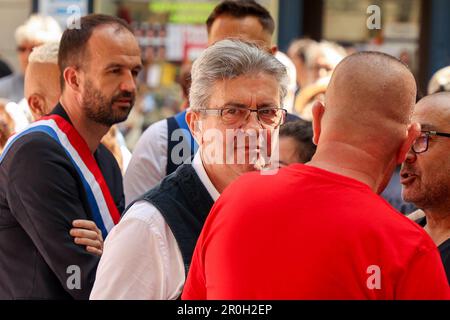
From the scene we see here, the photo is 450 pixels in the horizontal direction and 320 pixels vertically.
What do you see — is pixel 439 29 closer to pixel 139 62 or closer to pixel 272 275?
pixel 139 62

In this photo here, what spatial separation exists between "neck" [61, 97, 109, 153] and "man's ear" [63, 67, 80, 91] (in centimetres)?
7

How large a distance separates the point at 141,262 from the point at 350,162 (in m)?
0.69

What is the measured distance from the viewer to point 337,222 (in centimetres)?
243

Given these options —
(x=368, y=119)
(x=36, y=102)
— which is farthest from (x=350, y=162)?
(x=36, y=102)

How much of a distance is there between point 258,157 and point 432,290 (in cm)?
112

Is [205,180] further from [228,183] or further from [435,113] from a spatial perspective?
[435,113]

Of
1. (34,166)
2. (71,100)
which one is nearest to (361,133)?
(34,166)

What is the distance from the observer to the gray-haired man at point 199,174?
9.59ft

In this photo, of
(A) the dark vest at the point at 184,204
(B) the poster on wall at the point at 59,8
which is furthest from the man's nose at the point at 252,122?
(B) the poster on wall at the point at 59,8

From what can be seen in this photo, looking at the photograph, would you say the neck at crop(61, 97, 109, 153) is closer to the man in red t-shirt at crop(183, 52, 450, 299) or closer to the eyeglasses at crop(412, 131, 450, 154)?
the eyeglasses at crop(412, 131, 450, 154)

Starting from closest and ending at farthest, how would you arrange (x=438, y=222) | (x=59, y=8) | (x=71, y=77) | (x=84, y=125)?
(x=438, y=222) < (x=84, y=125) < (x=71, y=77) < (x=59, y=8)

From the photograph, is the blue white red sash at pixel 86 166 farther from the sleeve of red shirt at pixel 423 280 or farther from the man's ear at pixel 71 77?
the sleeve of red shirt at pixel 423 280

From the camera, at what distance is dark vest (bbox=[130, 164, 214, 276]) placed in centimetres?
301

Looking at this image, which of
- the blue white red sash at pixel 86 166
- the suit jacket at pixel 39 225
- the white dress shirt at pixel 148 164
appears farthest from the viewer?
the white dress shirt at pixel 148 164
